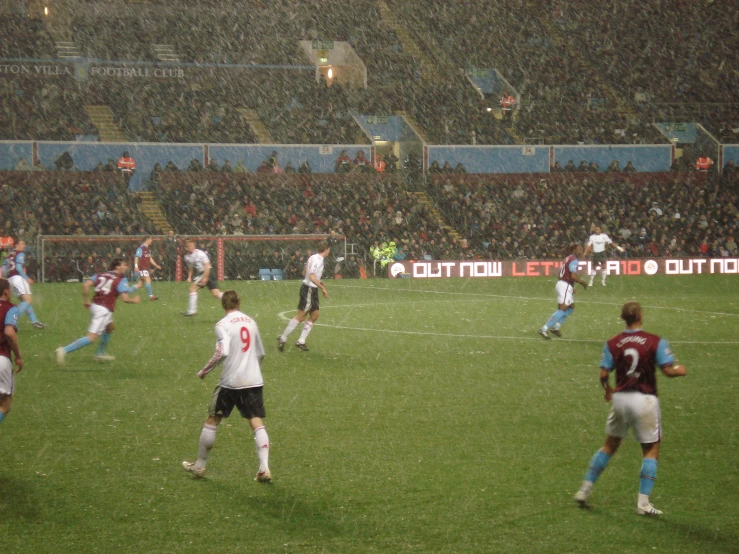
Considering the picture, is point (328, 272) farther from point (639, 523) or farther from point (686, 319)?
point (639, 523)

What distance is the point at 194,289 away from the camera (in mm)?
22266

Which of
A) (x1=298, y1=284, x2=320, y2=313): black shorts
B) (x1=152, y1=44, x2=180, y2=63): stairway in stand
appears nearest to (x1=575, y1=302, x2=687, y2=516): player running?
(x1=298, y1=284, x2=320, y2=313): black shorts

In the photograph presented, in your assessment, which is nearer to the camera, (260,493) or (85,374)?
(260,493)

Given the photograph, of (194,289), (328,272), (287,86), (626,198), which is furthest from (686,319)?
(287,86)

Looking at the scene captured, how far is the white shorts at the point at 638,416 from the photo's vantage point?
23.1 ft

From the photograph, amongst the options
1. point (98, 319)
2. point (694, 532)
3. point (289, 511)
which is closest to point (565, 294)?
point (98, 319)

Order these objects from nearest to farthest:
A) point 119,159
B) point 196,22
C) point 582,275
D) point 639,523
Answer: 1. point 639,523
2. point 582,275
3. point 119,159
4. point 196,22

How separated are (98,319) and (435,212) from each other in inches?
1253

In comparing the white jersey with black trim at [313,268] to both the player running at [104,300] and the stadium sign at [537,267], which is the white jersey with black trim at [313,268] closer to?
the player running at [104,300]

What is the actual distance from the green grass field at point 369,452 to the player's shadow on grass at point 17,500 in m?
0.02

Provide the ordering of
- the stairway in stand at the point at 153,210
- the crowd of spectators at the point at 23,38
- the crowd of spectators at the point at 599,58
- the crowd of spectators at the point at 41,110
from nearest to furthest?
the stairway in stand at the point at 153,210
the crowd of spectators at the point at 41,110
the crowd of spectators at the point at 23,38
the crowd of spectators at the point at 599,58

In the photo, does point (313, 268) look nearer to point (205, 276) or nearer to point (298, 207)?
point (205, 276)

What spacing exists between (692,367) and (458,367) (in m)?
3.72

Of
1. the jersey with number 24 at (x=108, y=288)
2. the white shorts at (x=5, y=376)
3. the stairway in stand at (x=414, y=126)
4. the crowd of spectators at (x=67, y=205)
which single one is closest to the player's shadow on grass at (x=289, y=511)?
the white shorts at (x=5, y=376)
